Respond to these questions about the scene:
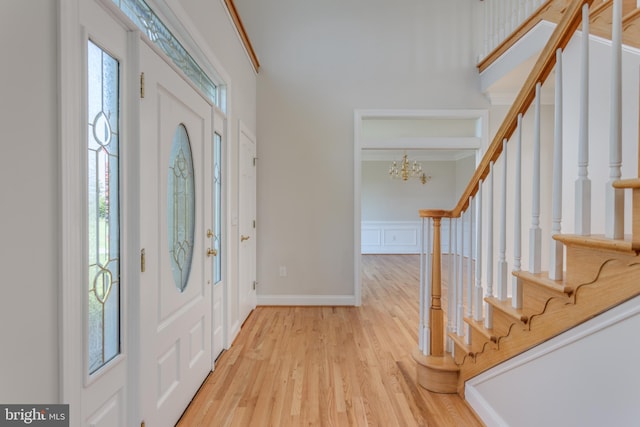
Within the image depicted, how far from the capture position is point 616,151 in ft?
3.04

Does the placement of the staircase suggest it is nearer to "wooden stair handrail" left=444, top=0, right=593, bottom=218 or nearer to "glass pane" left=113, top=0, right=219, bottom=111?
"wooden stair handrail" left=444, top=0, right=593, bottom=218

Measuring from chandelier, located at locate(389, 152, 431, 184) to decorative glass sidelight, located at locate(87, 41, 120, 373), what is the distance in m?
6.17

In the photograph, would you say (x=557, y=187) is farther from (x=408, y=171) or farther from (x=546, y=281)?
(x=408, y=171)

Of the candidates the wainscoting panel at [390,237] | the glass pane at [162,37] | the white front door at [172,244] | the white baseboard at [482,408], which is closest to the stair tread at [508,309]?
the white baseboard at [482,408]

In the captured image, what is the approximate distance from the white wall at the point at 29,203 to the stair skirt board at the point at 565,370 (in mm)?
1651

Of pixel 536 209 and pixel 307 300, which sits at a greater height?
pixel 536 209

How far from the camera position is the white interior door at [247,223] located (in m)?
3.03

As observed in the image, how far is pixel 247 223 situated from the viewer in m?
3.29

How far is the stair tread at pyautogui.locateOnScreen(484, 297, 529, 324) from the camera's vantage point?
4.28 ft

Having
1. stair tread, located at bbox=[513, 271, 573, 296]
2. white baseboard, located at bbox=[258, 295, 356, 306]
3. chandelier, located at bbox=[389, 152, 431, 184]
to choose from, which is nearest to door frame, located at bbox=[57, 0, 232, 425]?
stair tread, located at bbox=[513, 271, 573, 296]

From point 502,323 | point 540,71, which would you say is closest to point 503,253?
point 502,323

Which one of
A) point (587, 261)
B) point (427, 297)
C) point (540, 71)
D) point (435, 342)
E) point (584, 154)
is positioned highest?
point (540, 71)

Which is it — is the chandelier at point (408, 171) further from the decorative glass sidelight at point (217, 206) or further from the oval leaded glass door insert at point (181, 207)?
the oval leaded glass door insert at point (181, 207)

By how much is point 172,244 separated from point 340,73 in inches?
115
